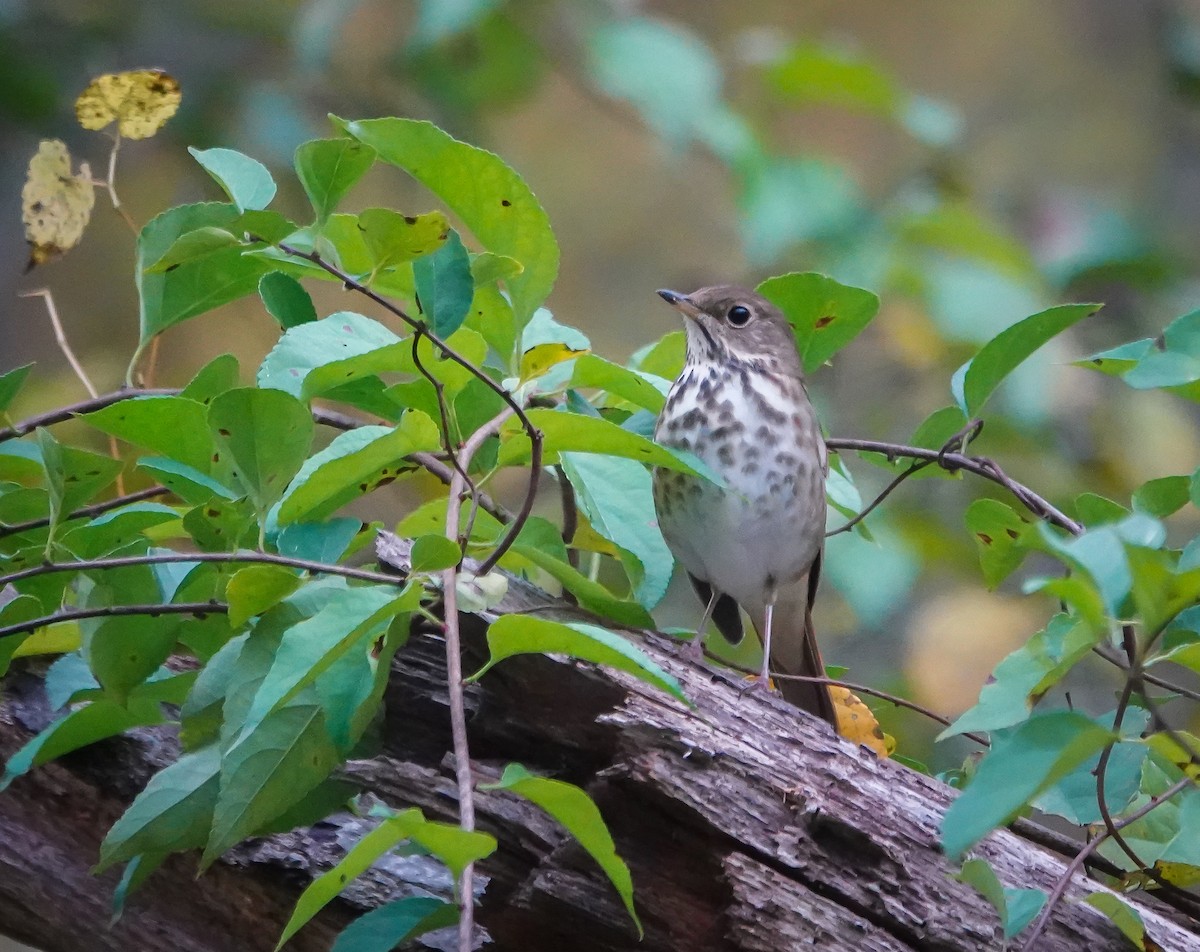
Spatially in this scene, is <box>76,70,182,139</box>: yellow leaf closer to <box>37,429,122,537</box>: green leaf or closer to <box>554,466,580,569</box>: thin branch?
<box>37,429,122,537</box>: green leaf

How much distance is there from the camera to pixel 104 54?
3.74 meters

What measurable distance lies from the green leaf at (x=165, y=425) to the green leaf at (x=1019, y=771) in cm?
73

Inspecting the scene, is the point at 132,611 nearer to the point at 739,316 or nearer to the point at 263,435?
the point at 263,435

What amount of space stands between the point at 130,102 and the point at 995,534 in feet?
3.56

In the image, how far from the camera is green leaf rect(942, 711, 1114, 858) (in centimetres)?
73

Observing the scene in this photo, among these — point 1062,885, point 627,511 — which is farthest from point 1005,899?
point 627,511

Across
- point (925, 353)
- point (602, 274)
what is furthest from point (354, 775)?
point (602, 274)

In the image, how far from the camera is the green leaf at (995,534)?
1.45 meters

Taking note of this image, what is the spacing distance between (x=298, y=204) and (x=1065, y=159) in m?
3.17

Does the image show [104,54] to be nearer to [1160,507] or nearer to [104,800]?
[104,800]

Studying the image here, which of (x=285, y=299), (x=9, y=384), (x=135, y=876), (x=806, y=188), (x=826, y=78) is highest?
(x=826, y=78)

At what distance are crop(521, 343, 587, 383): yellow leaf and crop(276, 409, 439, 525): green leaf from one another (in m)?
0.16

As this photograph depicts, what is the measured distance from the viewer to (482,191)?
1.20 meters

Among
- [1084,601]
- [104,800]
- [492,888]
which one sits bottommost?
[104,800]
